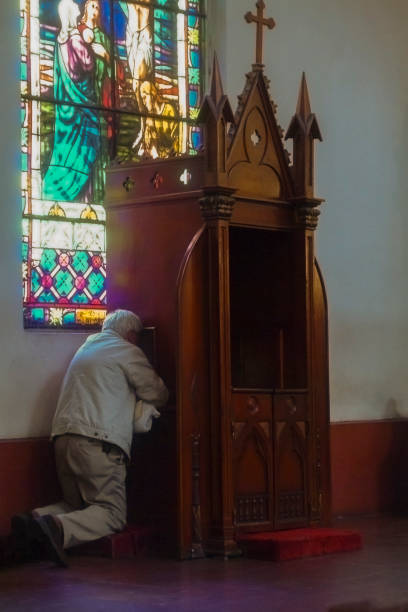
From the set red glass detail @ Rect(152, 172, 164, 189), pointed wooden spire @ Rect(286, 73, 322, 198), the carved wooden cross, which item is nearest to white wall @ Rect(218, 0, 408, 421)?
the carved wooden cross

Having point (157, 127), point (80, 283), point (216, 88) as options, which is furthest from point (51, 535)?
point (157, 127)

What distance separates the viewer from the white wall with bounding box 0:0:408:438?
10.1 metres

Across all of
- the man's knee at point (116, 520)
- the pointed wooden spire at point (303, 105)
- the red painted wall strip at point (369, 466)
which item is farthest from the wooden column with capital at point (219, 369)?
the red painted wall strip at point (369, 466)

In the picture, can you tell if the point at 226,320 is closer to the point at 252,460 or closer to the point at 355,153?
the point at 252,460

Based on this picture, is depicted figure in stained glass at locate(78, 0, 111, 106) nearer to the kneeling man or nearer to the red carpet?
the kneeling man

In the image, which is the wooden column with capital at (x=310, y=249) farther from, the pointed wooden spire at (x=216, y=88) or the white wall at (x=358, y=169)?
the white wall at (x=358, y=169)

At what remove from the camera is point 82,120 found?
9219mm

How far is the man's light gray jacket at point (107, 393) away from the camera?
7961mm

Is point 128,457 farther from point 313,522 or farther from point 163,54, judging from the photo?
point 163,54

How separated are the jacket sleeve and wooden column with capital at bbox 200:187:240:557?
332 millimetres

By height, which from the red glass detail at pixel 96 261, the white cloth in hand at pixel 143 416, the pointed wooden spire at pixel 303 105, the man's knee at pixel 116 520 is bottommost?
the man's knee at pixel 116 520

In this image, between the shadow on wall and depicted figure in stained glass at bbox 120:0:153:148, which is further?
the shadow on wall

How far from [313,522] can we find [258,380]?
112 centimetres

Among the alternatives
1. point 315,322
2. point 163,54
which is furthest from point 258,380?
point 163,54
